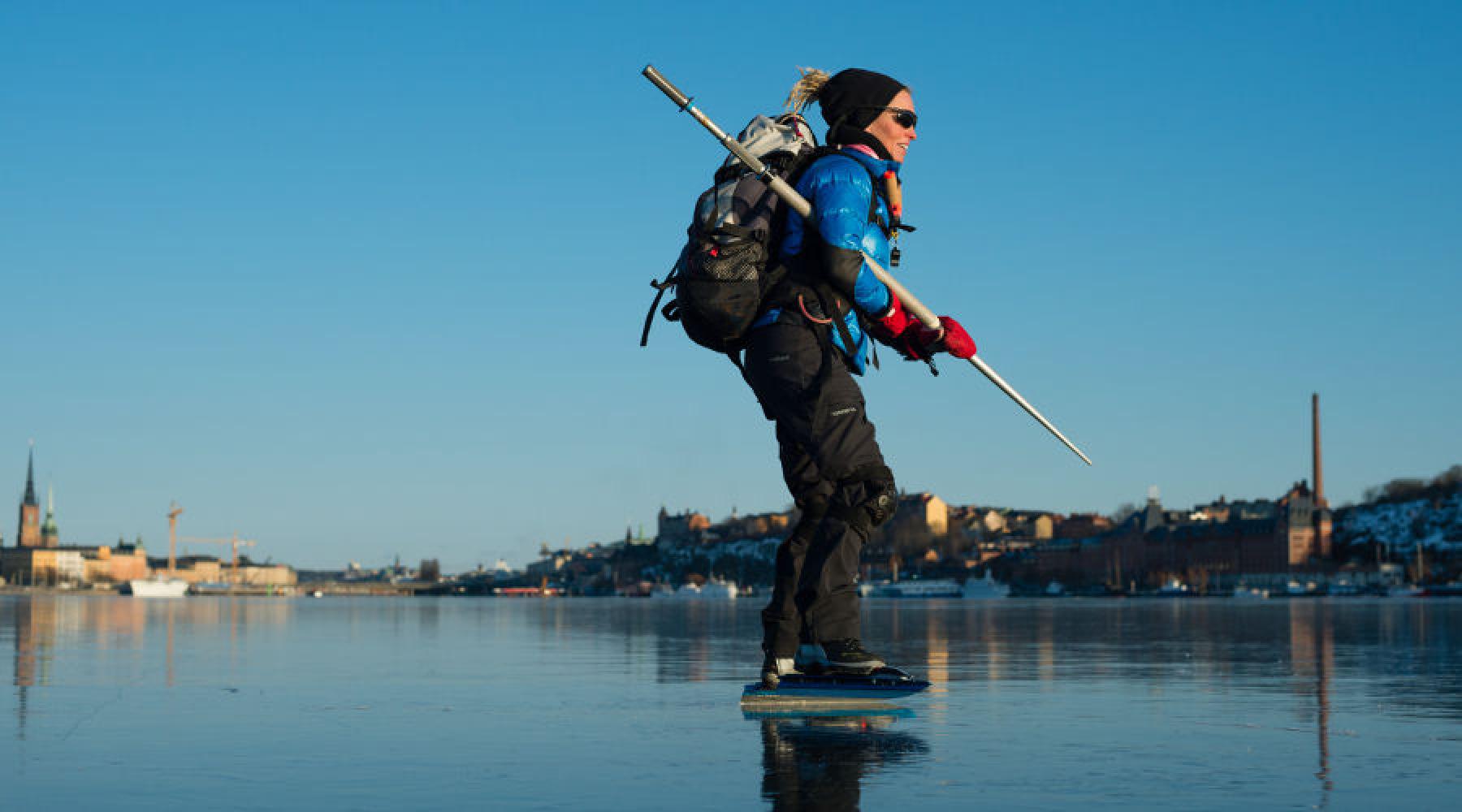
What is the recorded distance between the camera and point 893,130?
22.0 ft

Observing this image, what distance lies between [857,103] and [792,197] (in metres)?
0.92

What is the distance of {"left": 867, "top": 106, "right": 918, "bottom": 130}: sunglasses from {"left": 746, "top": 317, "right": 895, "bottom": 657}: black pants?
1.20 metres

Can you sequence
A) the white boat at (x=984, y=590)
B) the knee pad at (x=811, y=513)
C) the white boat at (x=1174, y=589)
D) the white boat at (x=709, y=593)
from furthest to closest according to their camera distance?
the white boat at (x=1174, y=589)
the white boat at (x=984, y=590)
the white boat at (x=709, y=593)
the knee pad at (x=811, y=513)

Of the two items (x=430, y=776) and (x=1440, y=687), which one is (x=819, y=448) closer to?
(x=430, y=776)

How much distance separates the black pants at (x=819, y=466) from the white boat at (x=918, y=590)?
167 meters

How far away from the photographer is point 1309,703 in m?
6.54

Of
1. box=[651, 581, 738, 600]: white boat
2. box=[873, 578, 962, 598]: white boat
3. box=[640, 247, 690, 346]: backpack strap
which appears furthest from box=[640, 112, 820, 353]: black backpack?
box=[873, 578, 962, 598]: white boat

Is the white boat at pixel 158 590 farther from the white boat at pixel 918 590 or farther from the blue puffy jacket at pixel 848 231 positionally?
the blue puffy jacket at pixel 848 231

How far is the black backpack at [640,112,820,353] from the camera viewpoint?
6055mm

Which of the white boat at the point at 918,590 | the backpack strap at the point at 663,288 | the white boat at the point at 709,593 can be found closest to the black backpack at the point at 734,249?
the backpack strap at the point at 663,288

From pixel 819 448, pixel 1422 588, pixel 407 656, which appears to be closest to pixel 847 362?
pixel 819 448

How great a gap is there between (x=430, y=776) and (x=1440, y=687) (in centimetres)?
568

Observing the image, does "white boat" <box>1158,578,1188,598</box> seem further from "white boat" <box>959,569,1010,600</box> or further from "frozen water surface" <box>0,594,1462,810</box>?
"frozen water surface" <box>0,594,1462,810</box>

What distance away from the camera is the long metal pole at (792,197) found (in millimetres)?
6031
